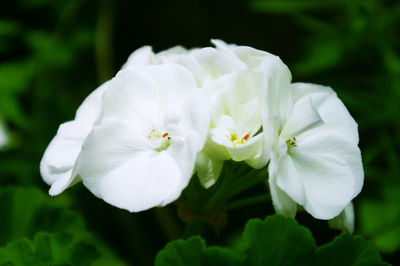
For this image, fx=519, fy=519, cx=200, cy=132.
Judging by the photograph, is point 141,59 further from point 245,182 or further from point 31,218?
point 31,218

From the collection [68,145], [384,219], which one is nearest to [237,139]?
[68,145]

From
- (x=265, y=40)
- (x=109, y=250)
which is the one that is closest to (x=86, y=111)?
(x=109, y=250)

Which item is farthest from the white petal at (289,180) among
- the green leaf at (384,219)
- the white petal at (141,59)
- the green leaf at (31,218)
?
the green leaf at (384,219)

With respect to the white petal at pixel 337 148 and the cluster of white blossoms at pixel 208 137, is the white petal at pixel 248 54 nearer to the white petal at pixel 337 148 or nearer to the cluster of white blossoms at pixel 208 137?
the cluster of white blossoms at pixel 208 137

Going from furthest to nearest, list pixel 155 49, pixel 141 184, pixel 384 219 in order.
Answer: pixel 155 49, pixel 384 219, pixel 141 184

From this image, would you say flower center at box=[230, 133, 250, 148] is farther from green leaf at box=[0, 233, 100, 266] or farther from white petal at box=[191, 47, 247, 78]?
green leaf at box=[0, 233, 100, 266]

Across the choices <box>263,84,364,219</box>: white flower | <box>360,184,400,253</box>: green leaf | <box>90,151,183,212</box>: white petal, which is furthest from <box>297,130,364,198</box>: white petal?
<box>360,184,400,253</box>: green leaf

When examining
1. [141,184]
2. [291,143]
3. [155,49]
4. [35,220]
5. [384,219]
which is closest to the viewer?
[141,184]
